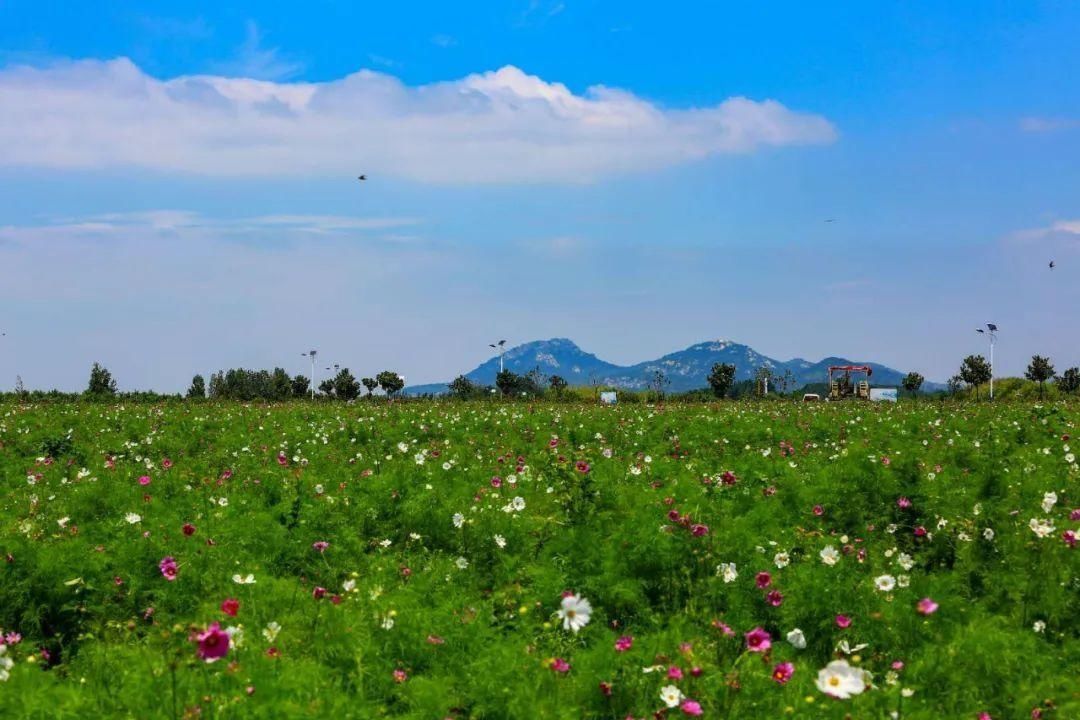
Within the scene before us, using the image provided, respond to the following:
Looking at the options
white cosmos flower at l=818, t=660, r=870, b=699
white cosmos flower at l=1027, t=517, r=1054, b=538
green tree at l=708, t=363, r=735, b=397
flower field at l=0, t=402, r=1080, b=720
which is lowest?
flower field at l=0, t=402, r=1080, b=720

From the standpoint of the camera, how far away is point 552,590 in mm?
6777

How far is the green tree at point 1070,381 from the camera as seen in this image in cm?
7040

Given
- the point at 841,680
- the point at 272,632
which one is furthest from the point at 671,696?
the point at 272,632

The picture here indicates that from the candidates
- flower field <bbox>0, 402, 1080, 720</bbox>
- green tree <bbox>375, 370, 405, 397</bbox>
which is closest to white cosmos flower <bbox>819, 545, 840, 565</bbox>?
flower field <bbox>0, 402, 1080, 720</bbox>

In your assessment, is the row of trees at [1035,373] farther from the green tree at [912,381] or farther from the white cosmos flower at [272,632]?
the white cosmos flower at [272,632]

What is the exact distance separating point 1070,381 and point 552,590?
265ft

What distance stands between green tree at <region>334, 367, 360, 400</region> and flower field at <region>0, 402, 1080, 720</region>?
230ft

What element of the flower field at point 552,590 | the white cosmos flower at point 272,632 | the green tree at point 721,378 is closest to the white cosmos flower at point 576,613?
the flower field at point 552,590

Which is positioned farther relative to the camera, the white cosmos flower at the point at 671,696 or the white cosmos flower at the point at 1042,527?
the white cosmos flower at the point at 1042,527

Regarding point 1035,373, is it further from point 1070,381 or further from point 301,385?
point 301,385

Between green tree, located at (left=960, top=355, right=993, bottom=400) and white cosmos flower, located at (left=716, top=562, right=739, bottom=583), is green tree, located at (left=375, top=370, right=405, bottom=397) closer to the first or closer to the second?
green tree, located at (left=960, top=355, right=993, bottom=400)

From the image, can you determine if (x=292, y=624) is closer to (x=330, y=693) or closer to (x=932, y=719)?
(x=330, y=693)

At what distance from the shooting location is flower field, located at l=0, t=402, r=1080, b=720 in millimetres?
4586

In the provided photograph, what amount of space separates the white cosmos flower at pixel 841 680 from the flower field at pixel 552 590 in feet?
0.04
